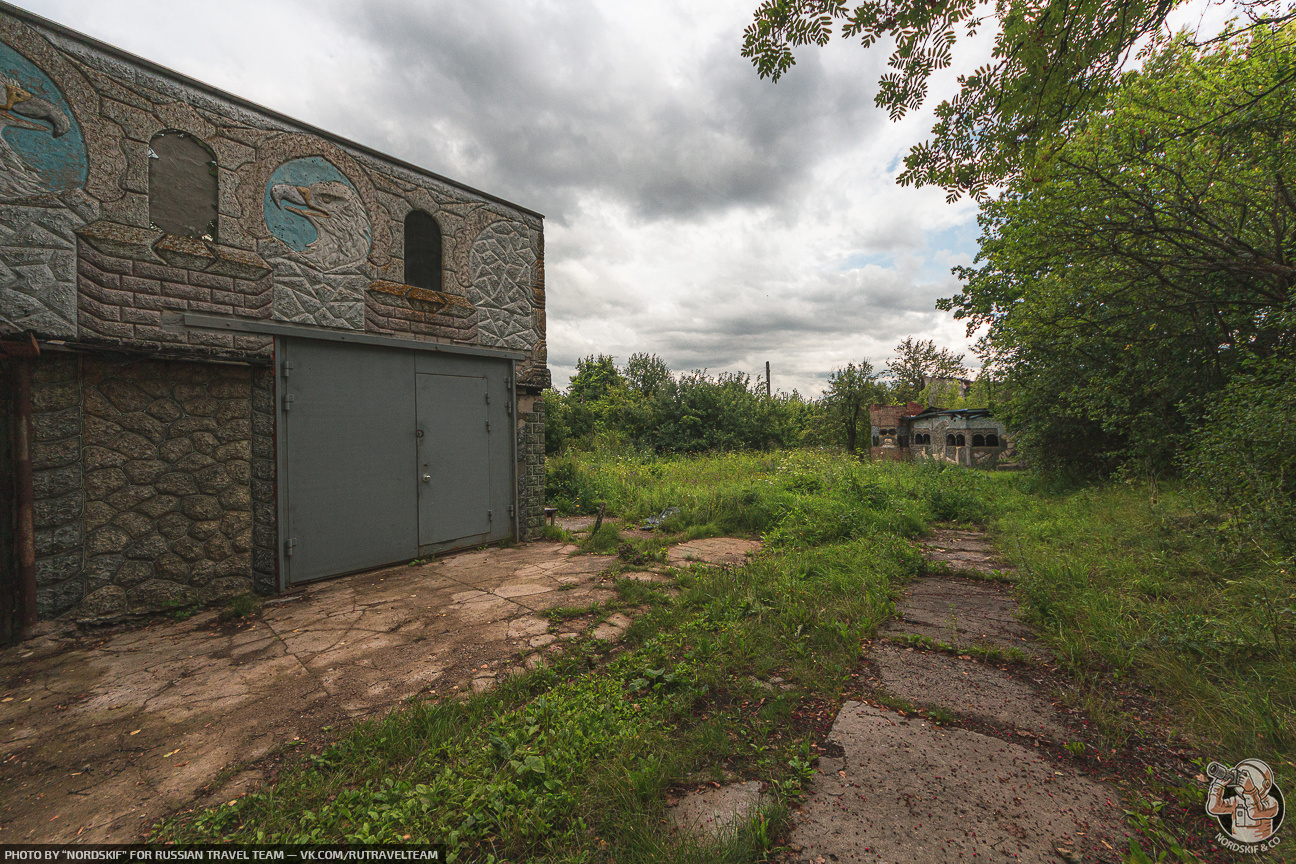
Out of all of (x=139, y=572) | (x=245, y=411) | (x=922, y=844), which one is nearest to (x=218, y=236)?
(x=245, y=411)

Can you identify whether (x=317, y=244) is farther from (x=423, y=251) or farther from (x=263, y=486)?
(x=263, y=486)

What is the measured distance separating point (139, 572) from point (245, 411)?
1431mm

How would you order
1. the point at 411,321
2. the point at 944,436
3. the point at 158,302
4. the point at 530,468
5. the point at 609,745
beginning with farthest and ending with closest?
the point at 944,436 → the point at 530,468 → the point at 411,321 → the point at 158,302 → the point at 609,745

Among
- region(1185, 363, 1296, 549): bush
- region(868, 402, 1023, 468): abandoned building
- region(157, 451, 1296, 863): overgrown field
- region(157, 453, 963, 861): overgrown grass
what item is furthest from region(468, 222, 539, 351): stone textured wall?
region(868, 402, 1023, 468): abandoned building

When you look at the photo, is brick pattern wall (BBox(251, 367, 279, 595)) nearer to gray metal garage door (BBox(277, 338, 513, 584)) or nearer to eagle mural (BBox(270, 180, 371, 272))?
gray metal garage door (BBox(277, 338, 513, 584))

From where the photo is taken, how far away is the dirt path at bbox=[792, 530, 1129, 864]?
1.52 metres

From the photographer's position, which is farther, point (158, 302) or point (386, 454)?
point (386, 454)

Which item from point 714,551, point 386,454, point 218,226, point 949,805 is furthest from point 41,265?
point 949,805

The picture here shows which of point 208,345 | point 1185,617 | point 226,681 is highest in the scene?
point 208,345

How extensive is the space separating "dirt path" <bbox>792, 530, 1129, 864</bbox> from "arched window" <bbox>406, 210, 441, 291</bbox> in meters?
5.62

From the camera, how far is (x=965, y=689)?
2.48 m

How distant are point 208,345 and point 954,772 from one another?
5.78m

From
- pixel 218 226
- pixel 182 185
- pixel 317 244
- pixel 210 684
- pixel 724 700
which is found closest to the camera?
pixel 724 700

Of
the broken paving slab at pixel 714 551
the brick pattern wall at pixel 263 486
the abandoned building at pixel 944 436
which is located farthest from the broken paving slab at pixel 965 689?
the abandoned building at pixel 944 436
